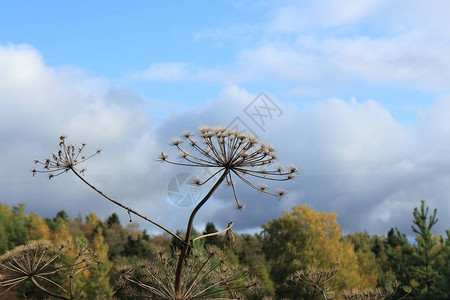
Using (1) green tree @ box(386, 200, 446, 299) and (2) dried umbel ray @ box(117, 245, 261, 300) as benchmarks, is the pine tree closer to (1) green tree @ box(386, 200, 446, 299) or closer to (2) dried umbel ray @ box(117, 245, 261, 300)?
(1) green tree @ box(386, 200, 446, 299)

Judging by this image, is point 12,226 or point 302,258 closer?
point 302,258

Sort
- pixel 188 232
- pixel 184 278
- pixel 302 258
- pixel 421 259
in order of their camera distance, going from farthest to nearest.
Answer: pixel 302 258 < pixel 421 259 < pixel 184 278 < pixel 188 232

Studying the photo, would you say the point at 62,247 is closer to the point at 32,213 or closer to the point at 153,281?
the point at 153,281

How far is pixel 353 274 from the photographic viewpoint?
51.9 metres

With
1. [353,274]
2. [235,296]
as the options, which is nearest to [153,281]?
[235,296]

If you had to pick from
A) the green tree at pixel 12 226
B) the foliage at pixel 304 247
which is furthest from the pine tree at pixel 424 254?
the green tree at pixel 12 226

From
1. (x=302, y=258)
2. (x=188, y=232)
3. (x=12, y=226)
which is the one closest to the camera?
(x=188, y=232)

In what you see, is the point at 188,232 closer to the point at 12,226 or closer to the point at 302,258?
the point at 302,258

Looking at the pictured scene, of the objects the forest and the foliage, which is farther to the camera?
the foliage

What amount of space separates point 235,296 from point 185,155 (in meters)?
4.92

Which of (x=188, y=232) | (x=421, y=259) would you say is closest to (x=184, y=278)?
(x=188, y=232)

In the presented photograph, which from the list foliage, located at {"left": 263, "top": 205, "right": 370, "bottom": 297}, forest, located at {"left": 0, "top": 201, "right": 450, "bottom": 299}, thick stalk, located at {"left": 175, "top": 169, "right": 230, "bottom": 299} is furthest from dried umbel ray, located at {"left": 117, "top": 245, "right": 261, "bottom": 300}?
foliage, located at {"left": 263, "top": 205, "right": 370, "bottom": 297}

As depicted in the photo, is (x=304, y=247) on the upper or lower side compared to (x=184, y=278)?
upper

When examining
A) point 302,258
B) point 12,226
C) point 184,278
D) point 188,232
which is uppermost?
point 12,226
